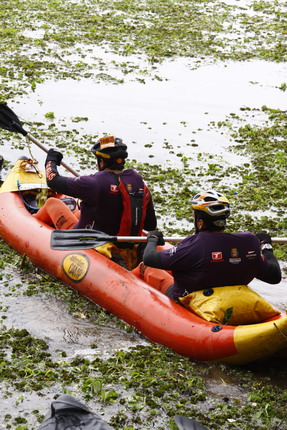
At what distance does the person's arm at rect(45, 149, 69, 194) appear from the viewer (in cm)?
784

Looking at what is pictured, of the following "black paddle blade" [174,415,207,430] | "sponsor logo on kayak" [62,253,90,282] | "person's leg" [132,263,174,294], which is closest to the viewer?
"black paddle blade" [174,415,207,430]

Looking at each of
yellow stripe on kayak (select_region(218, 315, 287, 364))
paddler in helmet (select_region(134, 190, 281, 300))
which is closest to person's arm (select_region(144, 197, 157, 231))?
paddler in helmet (select_region(134, 190, 281, 300))

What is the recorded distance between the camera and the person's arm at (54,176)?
7844 mm

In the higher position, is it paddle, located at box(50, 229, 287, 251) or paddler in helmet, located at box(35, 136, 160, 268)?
paddler in helmet, located at box(35, 136, 160, 268)

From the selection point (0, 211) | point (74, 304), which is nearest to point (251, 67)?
point (0, 211)

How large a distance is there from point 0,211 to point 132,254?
7.10ft

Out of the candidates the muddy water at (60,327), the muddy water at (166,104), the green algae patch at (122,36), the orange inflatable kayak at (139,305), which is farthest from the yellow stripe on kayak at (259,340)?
the green algae patch at (122,36)

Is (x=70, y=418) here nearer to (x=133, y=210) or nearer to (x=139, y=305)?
(x=139, y=305)

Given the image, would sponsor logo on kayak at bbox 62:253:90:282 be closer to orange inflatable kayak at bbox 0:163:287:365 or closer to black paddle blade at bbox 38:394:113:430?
orange inflatable kayak at bbox 0:163:287:365

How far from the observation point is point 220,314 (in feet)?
21.3

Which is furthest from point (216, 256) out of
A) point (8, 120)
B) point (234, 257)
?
point (8, 120)

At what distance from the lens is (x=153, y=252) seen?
6.77 meters

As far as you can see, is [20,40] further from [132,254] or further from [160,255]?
[160,255]

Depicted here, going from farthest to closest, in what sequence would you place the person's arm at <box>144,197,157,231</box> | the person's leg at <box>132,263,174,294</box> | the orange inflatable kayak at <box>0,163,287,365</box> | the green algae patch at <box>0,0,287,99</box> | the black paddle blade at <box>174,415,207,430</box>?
the green algae patch at <box>0,0,287,99</box> → the person's arm at <box>144,197,157,231</box> → the person's leg at <box>132,263,174,294</box> → the orange inflatable kayak at <box>0,163,287,365</box> → the black paddle blade at <box>174,415,207,430</box>
